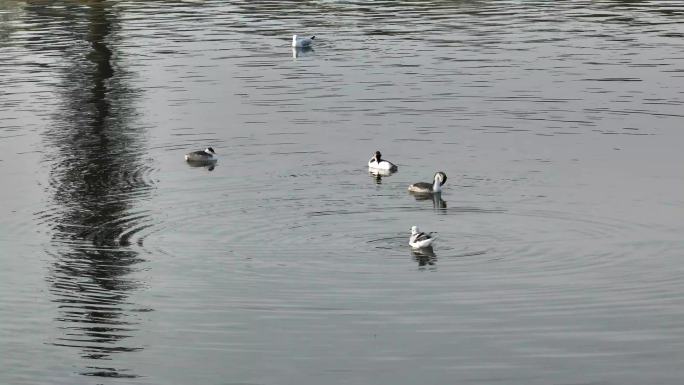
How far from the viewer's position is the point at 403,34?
67062 mm

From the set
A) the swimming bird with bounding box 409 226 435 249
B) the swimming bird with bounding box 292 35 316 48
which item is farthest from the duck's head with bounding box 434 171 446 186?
the swimming bird with bounding box 292 35 316 48

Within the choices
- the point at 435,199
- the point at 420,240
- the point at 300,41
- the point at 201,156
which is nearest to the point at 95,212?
the point at 201,156

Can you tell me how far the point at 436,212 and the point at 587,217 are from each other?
3.49 metres

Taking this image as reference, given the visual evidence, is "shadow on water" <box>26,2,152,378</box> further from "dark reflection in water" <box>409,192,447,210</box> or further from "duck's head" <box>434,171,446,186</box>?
"duck's head" <box>434,171,446,186</box>

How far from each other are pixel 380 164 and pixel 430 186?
8.81 ft

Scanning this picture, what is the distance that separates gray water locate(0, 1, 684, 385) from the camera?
904 inches

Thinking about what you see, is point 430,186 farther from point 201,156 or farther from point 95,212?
point 95,212

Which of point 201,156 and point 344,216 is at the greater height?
point 201,156

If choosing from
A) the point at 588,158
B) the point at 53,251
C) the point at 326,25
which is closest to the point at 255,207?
the point at 53,251

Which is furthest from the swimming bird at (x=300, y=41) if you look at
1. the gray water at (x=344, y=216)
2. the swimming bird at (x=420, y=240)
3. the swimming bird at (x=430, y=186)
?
the swimming bird at (x=420, y=240)

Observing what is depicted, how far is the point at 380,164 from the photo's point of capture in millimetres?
36719

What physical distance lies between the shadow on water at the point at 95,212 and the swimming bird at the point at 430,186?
21.2 ft

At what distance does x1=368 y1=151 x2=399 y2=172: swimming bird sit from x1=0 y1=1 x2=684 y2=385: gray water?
0.46 m

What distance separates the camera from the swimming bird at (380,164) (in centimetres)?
3669
